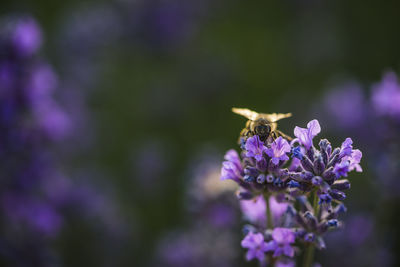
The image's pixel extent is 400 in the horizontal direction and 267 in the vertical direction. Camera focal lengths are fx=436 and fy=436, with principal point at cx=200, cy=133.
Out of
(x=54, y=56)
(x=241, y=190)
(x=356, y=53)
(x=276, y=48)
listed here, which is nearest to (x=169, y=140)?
(x=54, y=56)

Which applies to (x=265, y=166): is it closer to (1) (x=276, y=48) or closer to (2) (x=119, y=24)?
(2) (x=119, y=24)

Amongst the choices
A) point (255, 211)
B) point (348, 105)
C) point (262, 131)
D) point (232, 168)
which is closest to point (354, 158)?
point (262, 131)

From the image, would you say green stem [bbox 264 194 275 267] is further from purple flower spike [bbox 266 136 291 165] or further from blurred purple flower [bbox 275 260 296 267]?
purple flower spike [bbox 266 136 291 165]

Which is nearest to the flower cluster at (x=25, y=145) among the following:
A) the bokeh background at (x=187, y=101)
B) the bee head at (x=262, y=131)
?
the bokeh background at (x=187, y=101)

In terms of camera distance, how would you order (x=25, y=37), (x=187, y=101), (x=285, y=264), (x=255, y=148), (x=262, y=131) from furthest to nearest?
(x=187, y=101) < (x=25, y=37) < (x=285, y=264) < (x=262, y=131) < (x=255, y=148)

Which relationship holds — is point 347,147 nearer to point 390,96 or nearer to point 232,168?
point 232,168

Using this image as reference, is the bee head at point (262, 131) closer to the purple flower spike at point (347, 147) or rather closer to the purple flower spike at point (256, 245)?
the purple flower spike at point (347, 147)

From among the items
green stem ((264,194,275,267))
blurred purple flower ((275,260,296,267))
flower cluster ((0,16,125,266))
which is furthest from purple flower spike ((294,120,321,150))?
flower cluster ((0,16,125,266))
